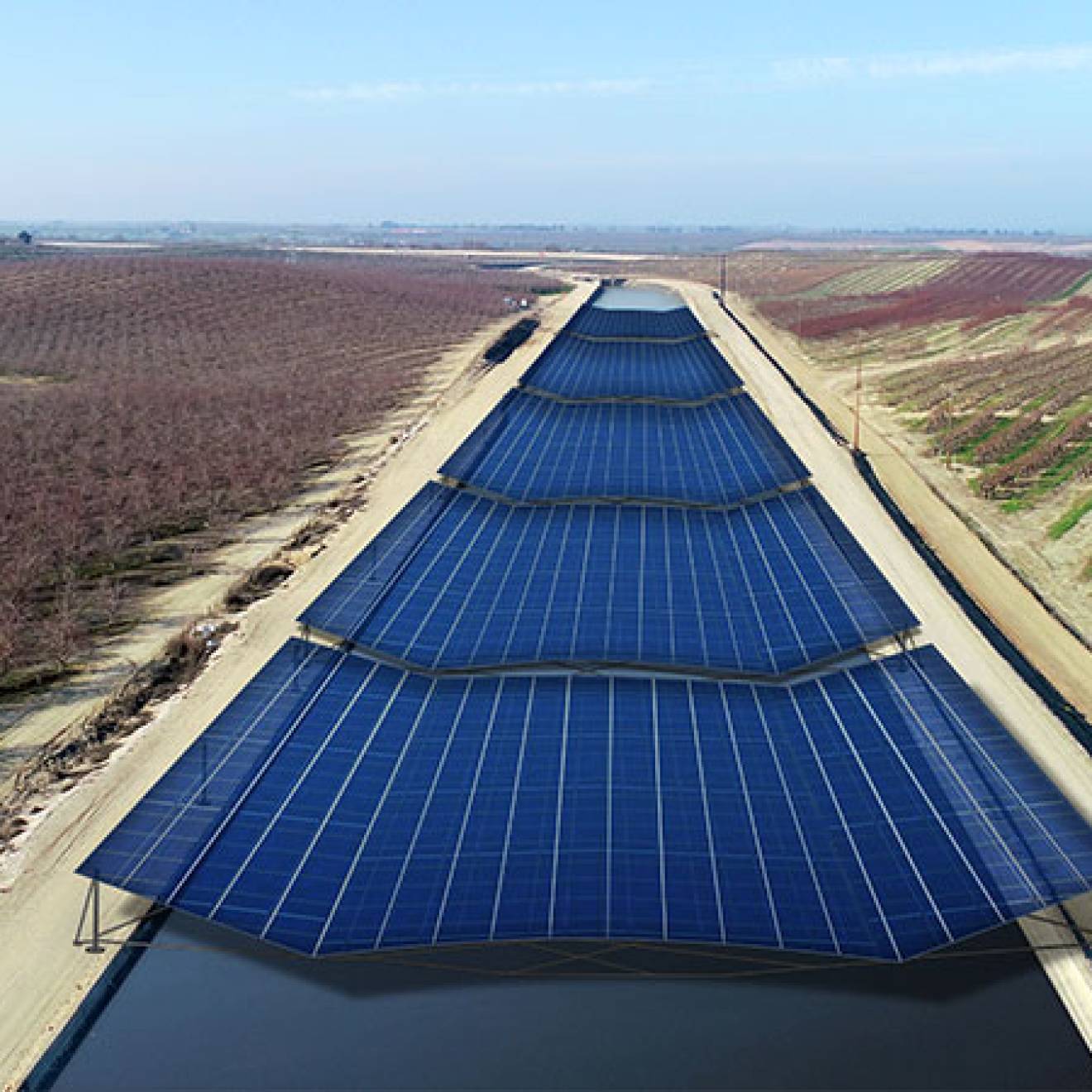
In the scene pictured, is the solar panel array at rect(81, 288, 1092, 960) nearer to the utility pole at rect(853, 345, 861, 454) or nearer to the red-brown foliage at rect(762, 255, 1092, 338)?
the utility pole at rect(853, 345, 861, 454)

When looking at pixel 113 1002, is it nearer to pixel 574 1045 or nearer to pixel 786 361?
pixel 574 1045

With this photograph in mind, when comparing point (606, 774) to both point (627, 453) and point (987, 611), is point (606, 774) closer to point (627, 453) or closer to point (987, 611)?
point (987, 611)

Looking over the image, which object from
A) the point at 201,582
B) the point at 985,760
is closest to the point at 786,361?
the point at 201,582

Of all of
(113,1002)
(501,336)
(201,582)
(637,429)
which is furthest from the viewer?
(501,336)

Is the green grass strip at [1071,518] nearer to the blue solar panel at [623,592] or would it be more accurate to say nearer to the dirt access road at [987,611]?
the dirt access road at [987,611]

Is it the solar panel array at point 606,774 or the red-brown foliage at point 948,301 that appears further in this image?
the red-brown foliage at point 948,301

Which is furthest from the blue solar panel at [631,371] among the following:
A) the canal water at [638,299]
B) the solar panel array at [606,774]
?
the canal water at [638,299]
